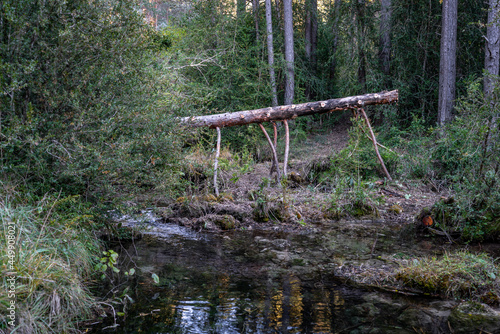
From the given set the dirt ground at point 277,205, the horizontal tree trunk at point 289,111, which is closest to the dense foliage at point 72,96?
the dirt ground at point 277,205

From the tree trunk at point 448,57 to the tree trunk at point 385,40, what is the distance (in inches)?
114

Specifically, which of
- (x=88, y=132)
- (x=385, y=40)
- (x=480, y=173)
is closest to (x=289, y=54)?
(x=385, y=40)

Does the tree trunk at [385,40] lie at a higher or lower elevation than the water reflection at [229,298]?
higher

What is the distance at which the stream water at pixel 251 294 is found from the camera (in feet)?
13.1

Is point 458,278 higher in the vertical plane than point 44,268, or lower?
lower

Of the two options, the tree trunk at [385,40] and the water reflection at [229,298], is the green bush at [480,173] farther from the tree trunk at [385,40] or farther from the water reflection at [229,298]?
the tree trunk at [385,40]

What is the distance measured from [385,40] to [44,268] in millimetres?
15970

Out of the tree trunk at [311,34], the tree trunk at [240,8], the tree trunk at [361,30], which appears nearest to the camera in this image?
the tree trunk at [361,30]

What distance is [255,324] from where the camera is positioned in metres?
4.02

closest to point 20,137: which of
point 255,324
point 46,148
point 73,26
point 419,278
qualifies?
point 46,148

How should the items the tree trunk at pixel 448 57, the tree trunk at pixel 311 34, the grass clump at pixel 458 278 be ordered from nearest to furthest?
the grass clump at pixel 458 278 < the tree trunk at pixel 448 57 < the tree trunk at pixel 311 34

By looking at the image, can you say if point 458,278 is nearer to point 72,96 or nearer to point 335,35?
point 72,96

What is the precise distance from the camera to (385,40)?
1619cm

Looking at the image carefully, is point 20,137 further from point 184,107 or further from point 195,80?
point 195,80
